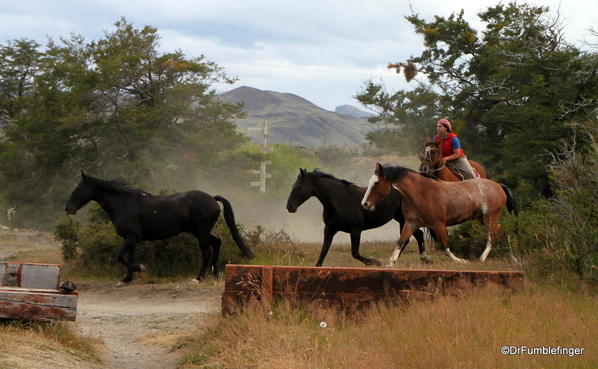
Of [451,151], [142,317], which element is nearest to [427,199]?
[451,151]

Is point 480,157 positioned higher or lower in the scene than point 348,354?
higher

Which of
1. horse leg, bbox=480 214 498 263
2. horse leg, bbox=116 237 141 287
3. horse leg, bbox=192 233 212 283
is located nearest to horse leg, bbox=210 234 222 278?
horse leg, bbox=192 233 212 283

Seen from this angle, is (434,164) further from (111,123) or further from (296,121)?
(296,121)

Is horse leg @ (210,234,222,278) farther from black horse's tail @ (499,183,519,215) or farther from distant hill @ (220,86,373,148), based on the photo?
distant hill @ (220,86,373,148)

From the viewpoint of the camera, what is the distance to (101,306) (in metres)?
13.6

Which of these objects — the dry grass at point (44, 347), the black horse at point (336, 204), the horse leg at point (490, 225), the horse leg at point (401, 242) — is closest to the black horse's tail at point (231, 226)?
the black horse at point (336, 204)

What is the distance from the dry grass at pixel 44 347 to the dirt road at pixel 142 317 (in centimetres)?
33

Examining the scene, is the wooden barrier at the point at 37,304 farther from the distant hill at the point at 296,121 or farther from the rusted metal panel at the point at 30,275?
the distant hill at the point at 296,121

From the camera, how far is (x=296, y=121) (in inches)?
6078

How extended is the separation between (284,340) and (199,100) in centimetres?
3344

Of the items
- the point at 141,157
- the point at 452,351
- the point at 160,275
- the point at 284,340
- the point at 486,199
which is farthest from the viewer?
the point at 141,157

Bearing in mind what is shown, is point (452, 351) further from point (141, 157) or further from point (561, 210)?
point (141, 157)

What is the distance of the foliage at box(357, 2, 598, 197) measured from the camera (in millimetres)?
22984

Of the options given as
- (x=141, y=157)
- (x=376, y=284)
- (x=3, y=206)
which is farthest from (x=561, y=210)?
(x=3, y=206)
